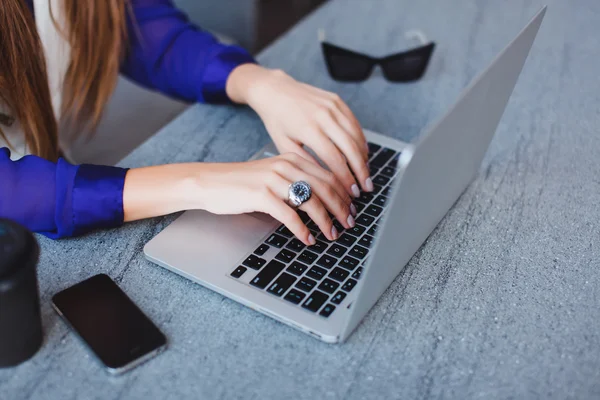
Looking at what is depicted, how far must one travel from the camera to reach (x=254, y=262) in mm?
680

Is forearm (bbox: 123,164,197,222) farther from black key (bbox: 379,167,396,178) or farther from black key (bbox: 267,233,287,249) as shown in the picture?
black key (bbox: 379,167,396,178)

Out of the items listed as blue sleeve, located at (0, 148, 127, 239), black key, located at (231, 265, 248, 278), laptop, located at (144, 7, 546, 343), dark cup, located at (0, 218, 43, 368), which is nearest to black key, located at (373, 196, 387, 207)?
laptop, located at (144, 7, 546, 343)

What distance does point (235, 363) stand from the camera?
59 cm

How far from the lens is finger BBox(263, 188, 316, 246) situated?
684mm

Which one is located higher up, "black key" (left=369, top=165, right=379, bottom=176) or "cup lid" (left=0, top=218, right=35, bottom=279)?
"cup lid" (left=0, top=218, right=35, bottom=279)

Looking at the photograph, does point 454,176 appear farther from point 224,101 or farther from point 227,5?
point 227,5

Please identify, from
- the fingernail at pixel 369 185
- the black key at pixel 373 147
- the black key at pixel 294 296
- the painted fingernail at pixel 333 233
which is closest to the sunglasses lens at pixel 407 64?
the black key at pixel 373 147

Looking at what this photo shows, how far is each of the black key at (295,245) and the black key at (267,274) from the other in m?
0.03

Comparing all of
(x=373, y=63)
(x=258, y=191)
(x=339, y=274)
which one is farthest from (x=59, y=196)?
(x=373, y=63)

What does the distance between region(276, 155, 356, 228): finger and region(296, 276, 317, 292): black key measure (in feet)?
0.32

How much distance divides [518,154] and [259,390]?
21.0 inches

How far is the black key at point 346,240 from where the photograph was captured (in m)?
0.72

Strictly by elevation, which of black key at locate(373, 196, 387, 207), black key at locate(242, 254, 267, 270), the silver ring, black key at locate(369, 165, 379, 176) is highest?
the silver ring

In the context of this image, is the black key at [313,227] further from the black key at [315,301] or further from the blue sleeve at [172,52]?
the blue sleeve at [172,52]
